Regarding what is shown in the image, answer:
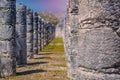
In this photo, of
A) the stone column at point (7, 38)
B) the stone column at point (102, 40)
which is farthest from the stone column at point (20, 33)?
the stone column at point (102, 40)

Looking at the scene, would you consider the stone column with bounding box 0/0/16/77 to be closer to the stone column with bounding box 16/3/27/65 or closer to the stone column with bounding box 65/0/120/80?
the stone column with bounding box 16/3/27/65

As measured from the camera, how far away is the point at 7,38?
1513 centimetres

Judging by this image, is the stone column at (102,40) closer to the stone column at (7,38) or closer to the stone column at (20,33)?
the stone column at (7,38)

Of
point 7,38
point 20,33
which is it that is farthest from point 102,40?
point 20,33

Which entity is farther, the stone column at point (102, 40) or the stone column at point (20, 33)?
the stone column at point (20, 33)

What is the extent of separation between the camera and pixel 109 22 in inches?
214

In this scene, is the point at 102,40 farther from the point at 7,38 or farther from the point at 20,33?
the point at 20,33

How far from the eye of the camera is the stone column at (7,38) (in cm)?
1500

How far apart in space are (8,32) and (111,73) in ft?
33.2

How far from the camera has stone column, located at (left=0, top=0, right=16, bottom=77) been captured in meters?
15.0

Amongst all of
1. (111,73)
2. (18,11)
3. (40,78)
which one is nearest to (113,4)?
(111,73)

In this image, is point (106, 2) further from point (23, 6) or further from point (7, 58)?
point (23, 6)

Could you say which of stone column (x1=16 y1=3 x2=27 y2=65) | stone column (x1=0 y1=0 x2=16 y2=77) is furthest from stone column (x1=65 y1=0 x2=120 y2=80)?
stone column (x1=16 y1=3 x2=27 y2=65)

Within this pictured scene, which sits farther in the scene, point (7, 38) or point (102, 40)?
point (7, 38)
